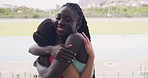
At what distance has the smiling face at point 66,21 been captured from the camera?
708 millimetres

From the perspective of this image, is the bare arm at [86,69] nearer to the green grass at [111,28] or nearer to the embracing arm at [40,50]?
the embracing arm at [40,50]

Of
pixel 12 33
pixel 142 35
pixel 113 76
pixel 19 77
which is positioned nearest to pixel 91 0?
pixel 113 76

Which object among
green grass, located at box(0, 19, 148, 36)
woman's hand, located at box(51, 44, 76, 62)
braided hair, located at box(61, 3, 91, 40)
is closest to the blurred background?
green grass, located at box(0, 19, 148, 36)

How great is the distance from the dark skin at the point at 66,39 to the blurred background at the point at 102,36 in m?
2.10

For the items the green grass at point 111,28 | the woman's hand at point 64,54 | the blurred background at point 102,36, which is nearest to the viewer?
the woman's hand at point 64,54

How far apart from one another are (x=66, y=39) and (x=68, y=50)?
0.17ft

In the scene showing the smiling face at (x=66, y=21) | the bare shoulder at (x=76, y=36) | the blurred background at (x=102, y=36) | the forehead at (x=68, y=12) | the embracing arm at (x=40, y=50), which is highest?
the forehead at (x=68, y=12)

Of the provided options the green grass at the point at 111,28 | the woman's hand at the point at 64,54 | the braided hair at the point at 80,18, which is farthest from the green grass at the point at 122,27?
the woman's hand at the point at 64,54

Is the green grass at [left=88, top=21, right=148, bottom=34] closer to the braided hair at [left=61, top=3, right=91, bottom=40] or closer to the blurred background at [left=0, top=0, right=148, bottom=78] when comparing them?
the blurred background at [left=0, top=0, right=148, bottom=78]

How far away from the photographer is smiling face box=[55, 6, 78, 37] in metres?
0.71

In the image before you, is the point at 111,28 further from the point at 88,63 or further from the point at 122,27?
the point at 88,63

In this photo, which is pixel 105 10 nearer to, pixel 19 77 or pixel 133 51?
pixel 133 51

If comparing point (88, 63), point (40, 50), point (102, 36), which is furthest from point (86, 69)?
point (102, 36)

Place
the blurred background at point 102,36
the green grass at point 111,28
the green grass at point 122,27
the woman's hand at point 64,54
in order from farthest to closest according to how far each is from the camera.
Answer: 1. the green grass at point 122,27
2. the green grass at point 111,28
3. the blurred background at point 102,36
4. the woman's hand at point 64,54
